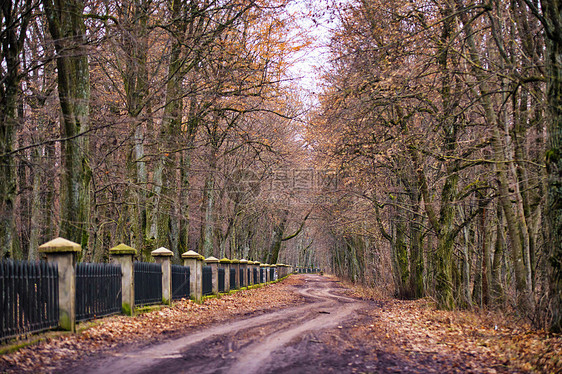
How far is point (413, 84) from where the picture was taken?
1352cm

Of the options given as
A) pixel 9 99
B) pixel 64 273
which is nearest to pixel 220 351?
pixel 64 273

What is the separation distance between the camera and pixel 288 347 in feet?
28.5

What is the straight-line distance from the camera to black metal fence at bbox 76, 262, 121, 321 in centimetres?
987

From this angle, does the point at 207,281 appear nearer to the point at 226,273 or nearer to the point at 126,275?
the point at 226,273

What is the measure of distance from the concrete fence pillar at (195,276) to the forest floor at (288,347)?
392 centimetres

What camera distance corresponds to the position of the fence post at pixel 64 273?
9148 mm

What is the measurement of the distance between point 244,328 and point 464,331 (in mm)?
4781

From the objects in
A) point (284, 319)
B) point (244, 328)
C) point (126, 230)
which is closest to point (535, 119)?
point (284, 319)

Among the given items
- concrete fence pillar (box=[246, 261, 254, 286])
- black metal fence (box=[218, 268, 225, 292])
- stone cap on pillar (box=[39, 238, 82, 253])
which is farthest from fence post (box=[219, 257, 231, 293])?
stone cap on pillar (box=[39, 238, 82, 253])

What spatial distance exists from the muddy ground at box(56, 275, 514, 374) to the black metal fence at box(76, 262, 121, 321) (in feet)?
6.91

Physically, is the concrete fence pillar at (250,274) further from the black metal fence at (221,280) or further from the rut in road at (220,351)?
the rut in road at (220,351)

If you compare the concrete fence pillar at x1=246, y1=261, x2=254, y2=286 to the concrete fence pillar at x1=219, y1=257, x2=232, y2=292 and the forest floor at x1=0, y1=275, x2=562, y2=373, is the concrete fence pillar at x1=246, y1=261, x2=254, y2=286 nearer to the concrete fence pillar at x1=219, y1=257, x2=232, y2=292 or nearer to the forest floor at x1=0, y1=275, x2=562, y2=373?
the concrete fence pillar at x1=219, y1=257, x2=232, y2=292

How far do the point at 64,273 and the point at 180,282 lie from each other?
7.27 meters

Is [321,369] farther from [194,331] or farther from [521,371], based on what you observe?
[194,331]
